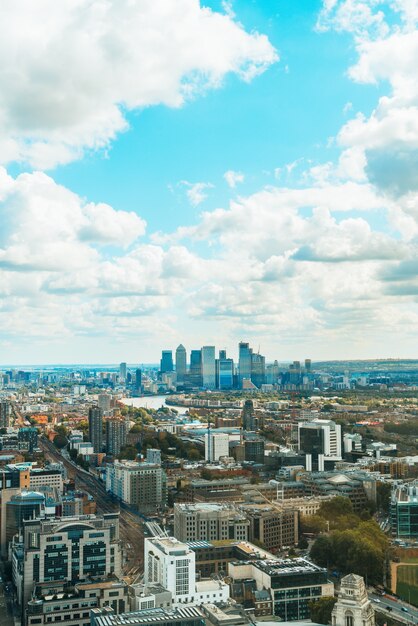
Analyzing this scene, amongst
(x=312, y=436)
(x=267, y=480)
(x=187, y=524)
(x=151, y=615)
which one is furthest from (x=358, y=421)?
(x=151, y=615)

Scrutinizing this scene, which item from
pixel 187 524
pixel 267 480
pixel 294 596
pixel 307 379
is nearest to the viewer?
pixel 294 596

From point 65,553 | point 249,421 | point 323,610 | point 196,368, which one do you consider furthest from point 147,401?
point 323,610

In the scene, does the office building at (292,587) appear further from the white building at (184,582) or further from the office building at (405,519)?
the office building at (405,519)

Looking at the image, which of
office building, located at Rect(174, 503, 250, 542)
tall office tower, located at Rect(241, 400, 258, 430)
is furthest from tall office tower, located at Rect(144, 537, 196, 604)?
tall office tower, located at Rect(241, 400, 258, 430)

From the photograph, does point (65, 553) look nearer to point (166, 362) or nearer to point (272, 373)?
point (272, 373)

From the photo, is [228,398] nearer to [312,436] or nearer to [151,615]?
[312,436]

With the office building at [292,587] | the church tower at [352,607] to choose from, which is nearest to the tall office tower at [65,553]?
the office building at [292,587]

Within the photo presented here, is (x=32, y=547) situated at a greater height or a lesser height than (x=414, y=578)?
greater
